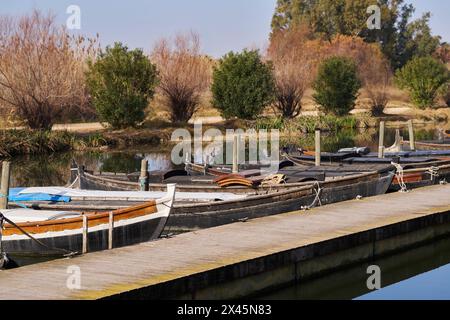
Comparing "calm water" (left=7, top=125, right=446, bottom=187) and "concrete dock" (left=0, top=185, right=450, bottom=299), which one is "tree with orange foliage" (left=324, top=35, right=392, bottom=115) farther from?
"concrete dock" (left=0, top=185, right=450, bottom=299)

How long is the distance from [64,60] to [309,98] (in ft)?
128

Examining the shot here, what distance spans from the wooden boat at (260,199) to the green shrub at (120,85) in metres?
30.5

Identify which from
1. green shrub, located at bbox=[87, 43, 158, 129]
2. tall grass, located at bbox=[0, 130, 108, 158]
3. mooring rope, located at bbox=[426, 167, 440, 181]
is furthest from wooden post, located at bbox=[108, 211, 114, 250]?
green shrub, located at bbox=[87, 43, 158, 129]

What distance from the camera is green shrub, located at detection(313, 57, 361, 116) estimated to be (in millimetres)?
75312

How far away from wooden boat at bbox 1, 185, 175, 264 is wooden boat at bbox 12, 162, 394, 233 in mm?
2818

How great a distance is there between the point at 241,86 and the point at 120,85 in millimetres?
10286

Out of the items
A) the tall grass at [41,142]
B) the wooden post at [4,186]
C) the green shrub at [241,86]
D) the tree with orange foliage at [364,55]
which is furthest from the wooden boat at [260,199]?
the tree with orange foliage at [364,55]

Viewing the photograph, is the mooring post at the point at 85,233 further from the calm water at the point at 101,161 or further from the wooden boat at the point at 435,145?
the wooden boat at the point at 435,145

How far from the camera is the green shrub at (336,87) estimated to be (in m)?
75.3

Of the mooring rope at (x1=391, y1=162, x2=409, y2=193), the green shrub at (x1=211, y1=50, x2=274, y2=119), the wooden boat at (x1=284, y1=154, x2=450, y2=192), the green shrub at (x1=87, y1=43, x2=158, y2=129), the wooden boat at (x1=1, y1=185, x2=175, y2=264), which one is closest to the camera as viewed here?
the wooden boat at (x1=1, y1=185, x2=175, y2=264)

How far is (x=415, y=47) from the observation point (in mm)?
131375

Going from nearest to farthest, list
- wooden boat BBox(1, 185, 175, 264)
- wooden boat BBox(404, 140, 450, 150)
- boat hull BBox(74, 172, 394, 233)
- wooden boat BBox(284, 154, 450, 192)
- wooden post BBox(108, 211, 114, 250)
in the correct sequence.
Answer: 1. wooden post BBox(108, 211, 114, 250)
2. wooden boat BBox(1, 185, 175, 264)
3. boat hull BBox(74, 172, 394, 233)
4. wooden boat BBox(284, 154, 450, 192)
5. wooden boat BBox(404, 140, 450, 150)
